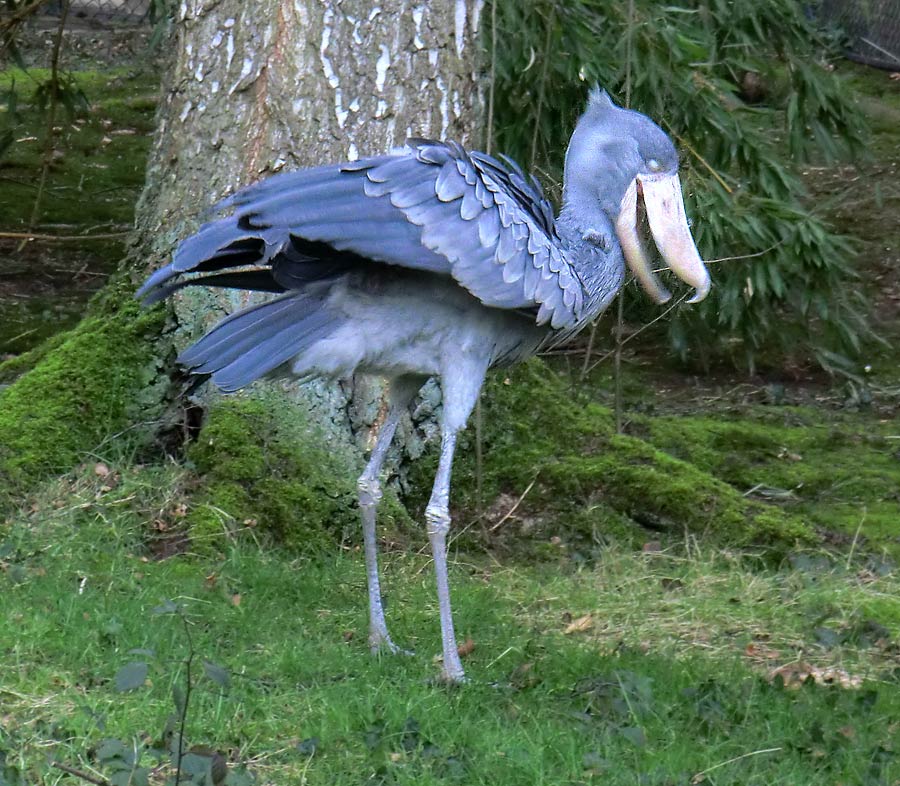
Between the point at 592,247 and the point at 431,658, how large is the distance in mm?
1441

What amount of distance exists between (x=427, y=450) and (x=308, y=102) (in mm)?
→ 1467

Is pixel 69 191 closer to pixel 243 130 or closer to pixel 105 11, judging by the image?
pixel 105 11

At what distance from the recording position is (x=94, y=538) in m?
5.21

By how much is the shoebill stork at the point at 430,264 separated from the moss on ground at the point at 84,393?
1.42 m

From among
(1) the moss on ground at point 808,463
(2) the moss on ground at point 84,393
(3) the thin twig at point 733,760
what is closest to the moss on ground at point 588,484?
(1) the moss on ground at point 808,463

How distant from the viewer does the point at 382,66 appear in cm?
562

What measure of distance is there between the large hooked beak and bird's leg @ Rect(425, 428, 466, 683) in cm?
92

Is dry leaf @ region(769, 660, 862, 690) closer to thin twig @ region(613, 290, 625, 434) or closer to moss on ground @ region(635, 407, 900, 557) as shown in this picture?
moss on ground @ region(635, 407, 900, 557)

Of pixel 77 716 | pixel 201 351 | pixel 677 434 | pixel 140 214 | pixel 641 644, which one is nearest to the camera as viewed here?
pixel 77 716

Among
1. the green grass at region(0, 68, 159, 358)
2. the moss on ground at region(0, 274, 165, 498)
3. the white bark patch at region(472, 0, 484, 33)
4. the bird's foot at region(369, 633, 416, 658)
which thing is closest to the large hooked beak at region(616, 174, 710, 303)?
the white bark patch at region(472, 0, 484, 33)

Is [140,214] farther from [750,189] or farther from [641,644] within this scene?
[750,189]

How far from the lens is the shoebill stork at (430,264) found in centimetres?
422

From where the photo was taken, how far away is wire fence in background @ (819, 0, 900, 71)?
14.8 metres

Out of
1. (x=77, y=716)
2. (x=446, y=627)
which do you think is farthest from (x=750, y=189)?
(x=77, y=716)
